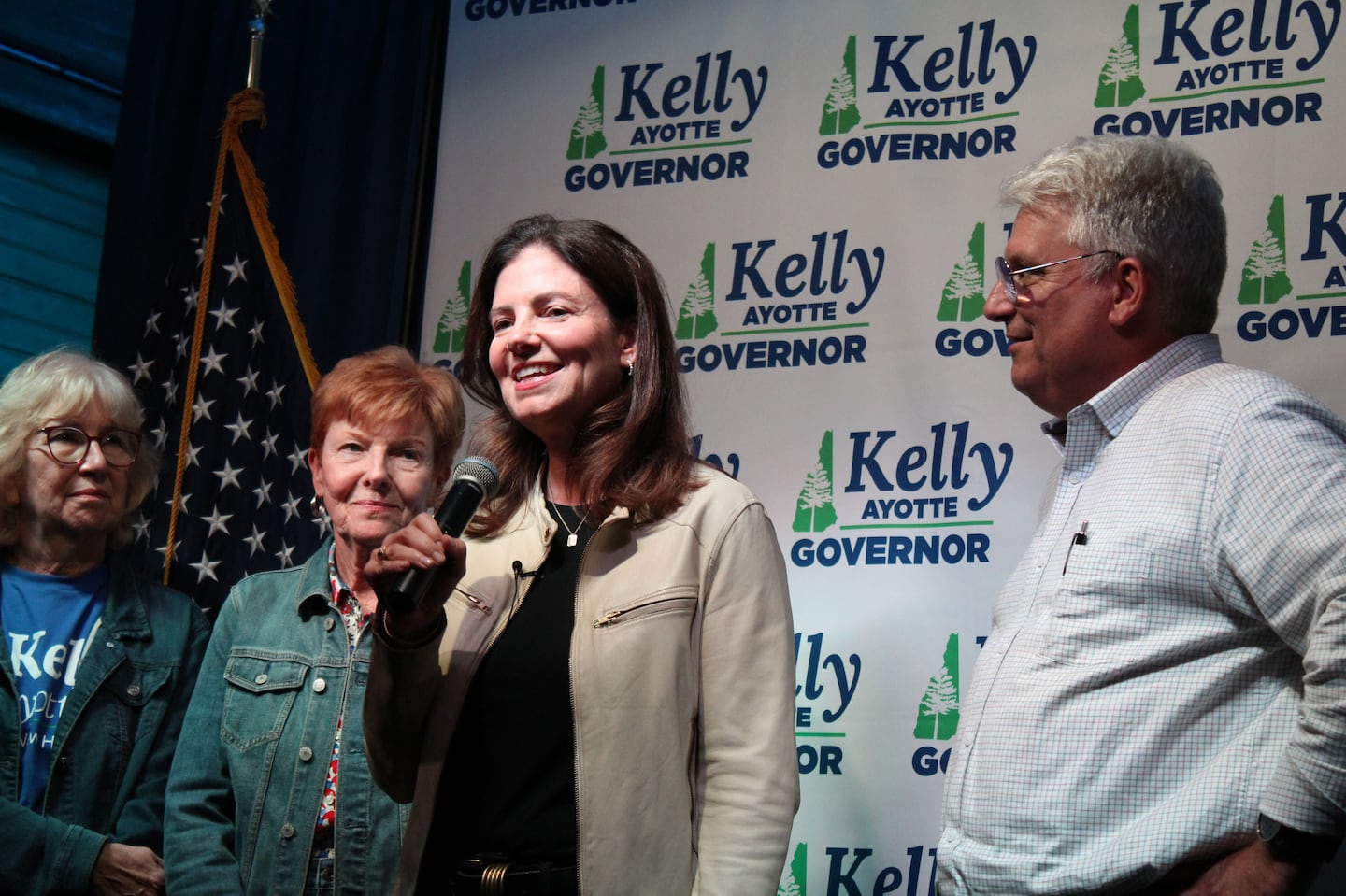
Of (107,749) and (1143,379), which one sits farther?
(107,749)

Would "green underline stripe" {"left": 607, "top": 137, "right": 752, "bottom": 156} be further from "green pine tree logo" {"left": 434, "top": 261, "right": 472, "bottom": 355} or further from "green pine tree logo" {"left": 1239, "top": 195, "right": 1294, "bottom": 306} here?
"green pine tree logo" {"left": 1239, "top": 195, "right": 1294, "bottom": 306}

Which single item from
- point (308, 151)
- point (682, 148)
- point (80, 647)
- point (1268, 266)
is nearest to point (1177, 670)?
point (1268, 266)

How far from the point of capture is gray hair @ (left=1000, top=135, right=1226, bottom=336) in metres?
2.12

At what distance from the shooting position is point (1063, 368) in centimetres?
216

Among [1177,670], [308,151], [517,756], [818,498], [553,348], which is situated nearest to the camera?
[1177,670]

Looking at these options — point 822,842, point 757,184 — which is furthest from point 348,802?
point 757,184

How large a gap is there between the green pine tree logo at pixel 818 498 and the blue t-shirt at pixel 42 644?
157 centimetres

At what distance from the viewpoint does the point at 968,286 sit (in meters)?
3.14

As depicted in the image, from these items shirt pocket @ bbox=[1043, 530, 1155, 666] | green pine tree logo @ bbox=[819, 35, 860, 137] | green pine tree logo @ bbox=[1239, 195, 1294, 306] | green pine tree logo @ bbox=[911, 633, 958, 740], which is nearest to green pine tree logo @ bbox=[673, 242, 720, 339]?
green pine tree logo @ bbox=[819, 35, 860, 137]

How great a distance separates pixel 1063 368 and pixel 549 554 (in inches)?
33.9

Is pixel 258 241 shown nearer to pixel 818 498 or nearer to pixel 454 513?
pixel 818 498

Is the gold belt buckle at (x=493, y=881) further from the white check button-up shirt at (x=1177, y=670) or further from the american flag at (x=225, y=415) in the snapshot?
the american flag at (x=225, y=415)

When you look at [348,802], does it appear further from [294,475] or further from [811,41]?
[811,41]

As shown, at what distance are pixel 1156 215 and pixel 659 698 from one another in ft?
3.50
